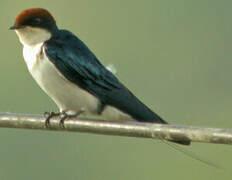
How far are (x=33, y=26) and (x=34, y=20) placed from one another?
3 centimetres

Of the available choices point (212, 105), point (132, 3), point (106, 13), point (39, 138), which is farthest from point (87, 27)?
point (39, 138)

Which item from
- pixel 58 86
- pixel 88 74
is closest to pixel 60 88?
pixel 58 86

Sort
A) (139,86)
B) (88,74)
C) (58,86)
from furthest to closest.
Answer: (139,86) < (88,74) < (58,86)

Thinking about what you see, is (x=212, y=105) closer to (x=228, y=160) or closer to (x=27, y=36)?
(x=228, y=160)

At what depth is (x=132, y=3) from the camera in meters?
21.0

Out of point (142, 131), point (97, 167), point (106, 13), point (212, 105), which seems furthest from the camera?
point (106, 13)

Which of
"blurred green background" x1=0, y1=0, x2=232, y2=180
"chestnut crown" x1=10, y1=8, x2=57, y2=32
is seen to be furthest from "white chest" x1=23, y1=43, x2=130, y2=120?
"blurred green background" x1=0, y1=0, x2=232, y2=180

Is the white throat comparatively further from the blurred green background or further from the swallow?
the blurred green background

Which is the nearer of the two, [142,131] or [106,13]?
[142,131]

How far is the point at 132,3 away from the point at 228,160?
13.0 meters

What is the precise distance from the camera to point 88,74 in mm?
4859

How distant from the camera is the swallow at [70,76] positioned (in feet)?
15.5

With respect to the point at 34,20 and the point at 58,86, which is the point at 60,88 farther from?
the point at 34,20

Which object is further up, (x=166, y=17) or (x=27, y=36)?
(x=27, y=36)
